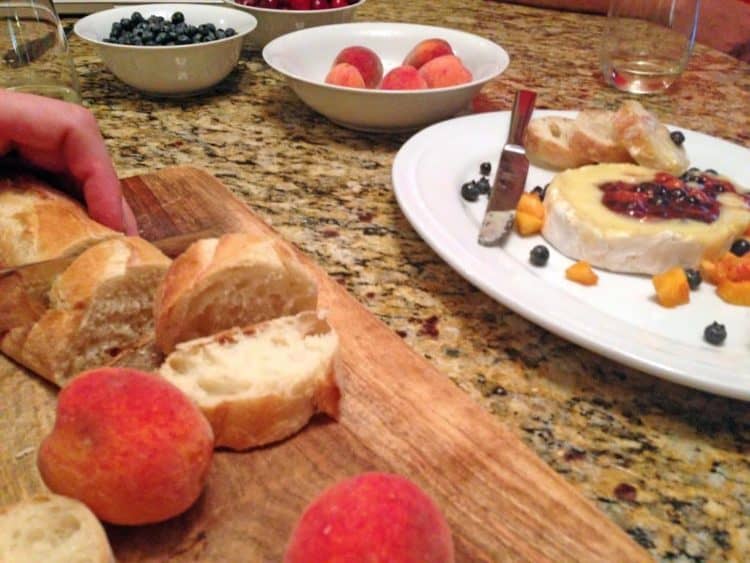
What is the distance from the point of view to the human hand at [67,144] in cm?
111

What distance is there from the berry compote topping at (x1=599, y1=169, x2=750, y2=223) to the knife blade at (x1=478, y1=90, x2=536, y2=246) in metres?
0.17

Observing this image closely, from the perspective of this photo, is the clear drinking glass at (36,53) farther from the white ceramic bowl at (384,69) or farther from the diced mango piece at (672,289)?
the diced mango piece at (672,289)

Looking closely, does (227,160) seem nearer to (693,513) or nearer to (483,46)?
(483,46)

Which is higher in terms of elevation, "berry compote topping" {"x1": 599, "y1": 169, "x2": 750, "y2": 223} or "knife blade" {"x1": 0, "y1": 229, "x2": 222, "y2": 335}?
"berry compote topping" {"x1": 599, "y1": 169, "x2": 750, "y2": 223}

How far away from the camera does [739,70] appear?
8.39ft

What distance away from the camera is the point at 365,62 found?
1.90 m

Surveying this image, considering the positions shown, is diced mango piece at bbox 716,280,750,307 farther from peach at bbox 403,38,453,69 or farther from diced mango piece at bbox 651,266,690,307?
peach at bbox 403,38,453,69

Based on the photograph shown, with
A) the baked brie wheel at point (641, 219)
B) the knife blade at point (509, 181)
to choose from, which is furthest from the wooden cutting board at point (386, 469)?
the baked brie wheel at point (641, 219)

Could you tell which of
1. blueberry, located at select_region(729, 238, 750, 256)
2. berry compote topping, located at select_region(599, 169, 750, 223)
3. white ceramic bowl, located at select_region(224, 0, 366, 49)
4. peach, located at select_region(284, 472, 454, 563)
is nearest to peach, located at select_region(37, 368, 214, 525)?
peach, located at select_region(284, 472, 454, 563)

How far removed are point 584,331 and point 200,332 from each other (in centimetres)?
51

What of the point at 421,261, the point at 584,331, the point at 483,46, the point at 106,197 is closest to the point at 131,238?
the point at 106,197

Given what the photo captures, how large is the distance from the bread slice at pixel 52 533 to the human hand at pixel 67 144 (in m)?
0.56

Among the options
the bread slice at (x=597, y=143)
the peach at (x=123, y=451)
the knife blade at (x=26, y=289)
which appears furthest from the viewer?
the bread slice at (x=597, y=143)

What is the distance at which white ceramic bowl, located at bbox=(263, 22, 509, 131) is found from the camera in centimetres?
170
